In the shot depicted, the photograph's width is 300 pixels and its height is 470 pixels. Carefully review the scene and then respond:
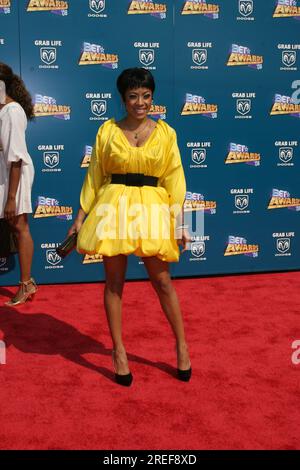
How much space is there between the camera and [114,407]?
232cm

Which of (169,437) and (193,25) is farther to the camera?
(193,25)

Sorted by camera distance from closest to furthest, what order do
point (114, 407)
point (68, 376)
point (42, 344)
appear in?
point (114, 407), point (68, 376), point (42, 344)

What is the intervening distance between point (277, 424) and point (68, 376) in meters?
1.08

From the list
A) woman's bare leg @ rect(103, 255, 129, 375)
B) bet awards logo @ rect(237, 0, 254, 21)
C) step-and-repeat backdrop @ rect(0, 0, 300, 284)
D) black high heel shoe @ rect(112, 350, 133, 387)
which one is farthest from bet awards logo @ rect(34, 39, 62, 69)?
black high heel shoe @ rect(112, 350, 133, 387)

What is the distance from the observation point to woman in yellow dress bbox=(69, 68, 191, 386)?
237 centimetres

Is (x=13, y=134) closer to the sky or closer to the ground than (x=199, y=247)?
closer to the sky

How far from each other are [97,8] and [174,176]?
7.56 ft

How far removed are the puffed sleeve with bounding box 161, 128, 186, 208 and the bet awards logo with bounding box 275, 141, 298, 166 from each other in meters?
2.35

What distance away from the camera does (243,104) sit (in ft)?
14.6

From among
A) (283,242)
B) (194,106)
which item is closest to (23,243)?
(194,106)

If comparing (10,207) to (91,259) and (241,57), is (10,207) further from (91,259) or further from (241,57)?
(241,57)

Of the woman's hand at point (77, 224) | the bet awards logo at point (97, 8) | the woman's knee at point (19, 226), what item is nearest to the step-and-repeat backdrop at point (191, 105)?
the bet awards logo at point (97, 8)
